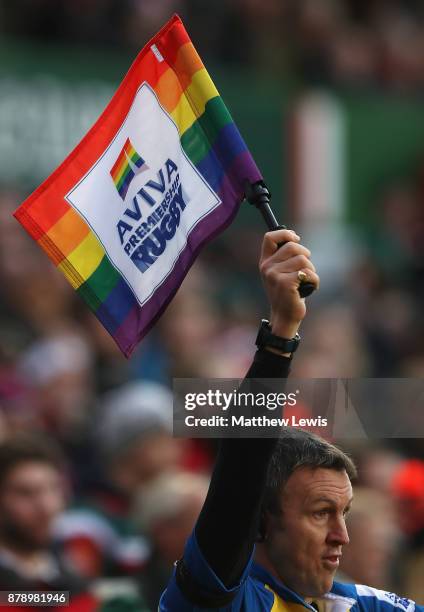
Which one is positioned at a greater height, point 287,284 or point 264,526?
point 287,284

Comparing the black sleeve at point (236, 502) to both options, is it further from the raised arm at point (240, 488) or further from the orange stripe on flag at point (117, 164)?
the orange stripe on flag at point (117, 164)

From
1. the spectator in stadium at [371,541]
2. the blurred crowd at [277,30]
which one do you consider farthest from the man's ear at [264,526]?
the blurred crowd at [277,30]

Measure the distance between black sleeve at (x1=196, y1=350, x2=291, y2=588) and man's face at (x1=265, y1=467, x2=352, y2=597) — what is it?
0.40 feet

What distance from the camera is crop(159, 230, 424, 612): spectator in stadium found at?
2.68 metres

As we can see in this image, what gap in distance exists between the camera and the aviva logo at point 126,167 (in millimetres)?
3297

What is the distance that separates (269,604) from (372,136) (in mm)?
9856

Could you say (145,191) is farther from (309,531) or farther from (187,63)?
(309,531)

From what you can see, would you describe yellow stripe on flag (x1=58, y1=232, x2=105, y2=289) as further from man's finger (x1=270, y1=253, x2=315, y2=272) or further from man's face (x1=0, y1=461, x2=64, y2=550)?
man's face (x1=0, y1=461, x2=64, y2=550)

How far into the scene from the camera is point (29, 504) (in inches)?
175

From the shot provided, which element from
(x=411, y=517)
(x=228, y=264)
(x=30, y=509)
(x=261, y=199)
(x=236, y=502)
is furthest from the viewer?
(x=228, y=264)

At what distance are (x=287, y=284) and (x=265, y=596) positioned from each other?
2.01 feet

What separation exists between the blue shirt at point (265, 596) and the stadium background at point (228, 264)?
1.00ft

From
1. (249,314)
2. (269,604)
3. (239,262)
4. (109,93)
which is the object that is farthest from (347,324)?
(269,604)

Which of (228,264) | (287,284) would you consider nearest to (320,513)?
(287,284)
